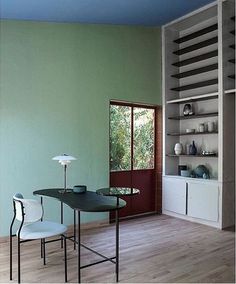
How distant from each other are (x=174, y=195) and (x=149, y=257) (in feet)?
6.65

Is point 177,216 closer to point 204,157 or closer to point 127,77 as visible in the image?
point 204,157

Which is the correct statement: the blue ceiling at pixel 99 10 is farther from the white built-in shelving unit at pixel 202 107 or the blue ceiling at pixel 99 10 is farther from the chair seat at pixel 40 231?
the chair seat at pixel 40 231

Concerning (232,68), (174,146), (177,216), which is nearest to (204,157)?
(174,146)

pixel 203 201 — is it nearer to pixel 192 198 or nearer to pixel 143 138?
pixel 192 198

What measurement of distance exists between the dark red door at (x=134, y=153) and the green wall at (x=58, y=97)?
1.00 feet

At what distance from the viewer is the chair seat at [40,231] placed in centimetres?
280

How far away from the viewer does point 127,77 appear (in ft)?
16.7

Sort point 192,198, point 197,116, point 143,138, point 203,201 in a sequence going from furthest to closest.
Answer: point 143,138
point 197,116
point 192,198
point 203,201

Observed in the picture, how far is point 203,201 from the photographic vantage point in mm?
4805

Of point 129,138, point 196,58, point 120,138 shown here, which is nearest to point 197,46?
point 196,58

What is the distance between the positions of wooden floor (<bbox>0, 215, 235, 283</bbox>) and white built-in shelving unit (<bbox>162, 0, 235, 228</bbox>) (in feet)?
1.70

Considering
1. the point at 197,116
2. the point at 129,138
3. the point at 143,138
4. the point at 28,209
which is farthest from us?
the point at 143,138

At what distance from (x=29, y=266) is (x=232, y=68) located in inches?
158

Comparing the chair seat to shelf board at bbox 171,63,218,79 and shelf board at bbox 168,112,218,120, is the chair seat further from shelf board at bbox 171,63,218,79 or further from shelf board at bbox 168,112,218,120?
shelf board at bbox 171,63,218,79
